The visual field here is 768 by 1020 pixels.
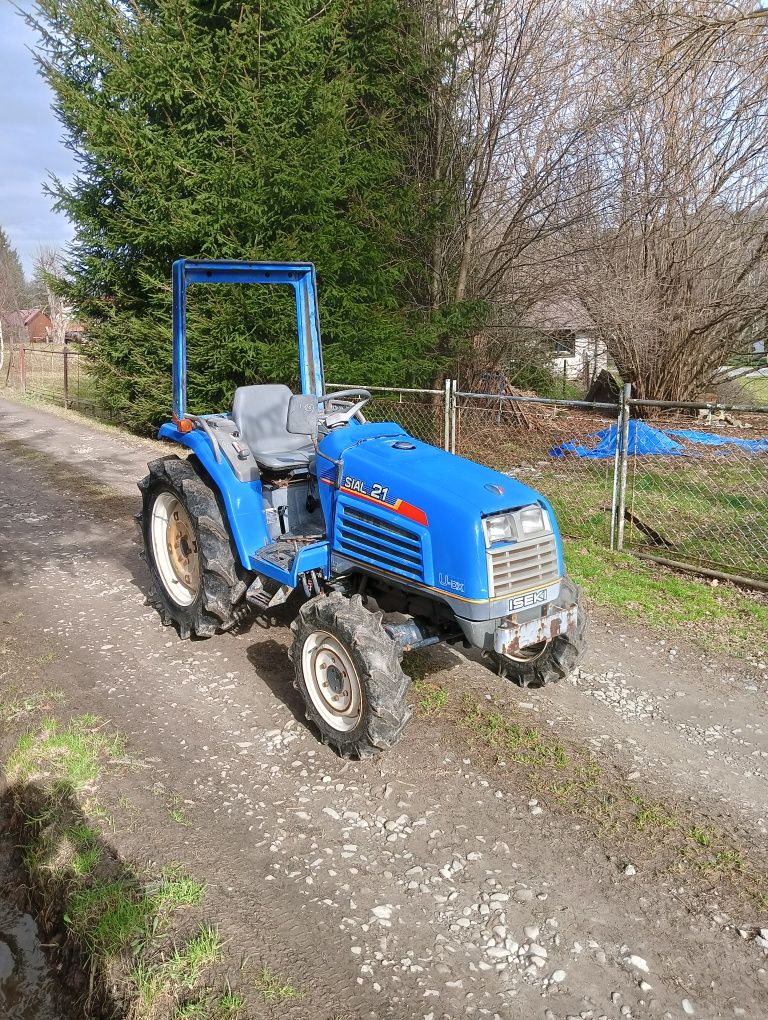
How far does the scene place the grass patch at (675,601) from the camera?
5074 mm

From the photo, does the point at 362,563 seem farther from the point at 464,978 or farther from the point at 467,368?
the point at 467,368

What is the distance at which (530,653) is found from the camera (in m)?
Result: 4.20

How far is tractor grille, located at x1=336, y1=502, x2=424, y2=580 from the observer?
3.55 meters

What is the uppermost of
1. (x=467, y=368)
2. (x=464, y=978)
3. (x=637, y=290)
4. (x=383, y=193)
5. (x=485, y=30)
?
(x=485, y=30)

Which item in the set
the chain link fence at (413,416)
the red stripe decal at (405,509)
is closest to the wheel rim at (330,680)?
the red stripe decal at (405,509)

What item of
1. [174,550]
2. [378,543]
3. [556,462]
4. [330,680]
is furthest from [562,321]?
[330,680]

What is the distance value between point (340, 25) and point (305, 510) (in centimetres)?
967

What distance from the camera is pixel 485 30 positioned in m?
10.5

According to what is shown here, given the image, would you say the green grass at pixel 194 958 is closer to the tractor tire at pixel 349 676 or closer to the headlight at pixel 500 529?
the tractor tire at pixel 349 676

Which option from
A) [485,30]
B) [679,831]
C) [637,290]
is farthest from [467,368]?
[679,831]

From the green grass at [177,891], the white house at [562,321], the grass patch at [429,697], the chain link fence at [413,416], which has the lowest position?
the green grass at [177,891]

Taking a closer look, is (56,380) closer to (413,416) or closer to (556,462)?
(413,416)

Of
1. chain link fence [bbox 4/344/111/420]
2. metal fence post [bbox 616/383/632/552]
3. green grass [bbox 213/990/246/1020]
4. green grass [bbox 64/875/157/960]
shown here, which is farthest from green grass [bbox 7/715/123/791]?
chain link fence [bbox 4/344/111/420]

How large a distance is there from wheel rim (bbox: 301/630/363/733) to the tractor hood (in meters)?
0.45
